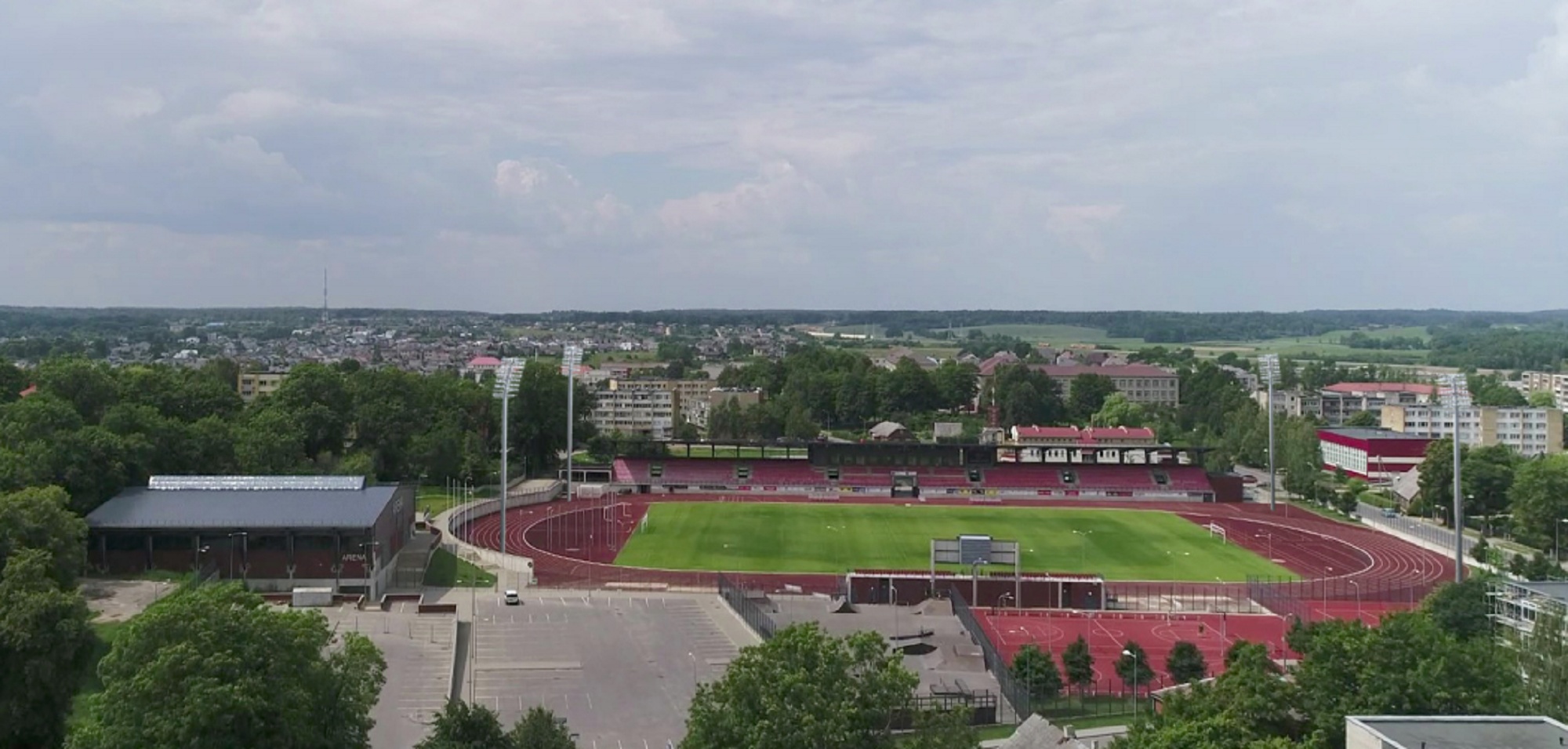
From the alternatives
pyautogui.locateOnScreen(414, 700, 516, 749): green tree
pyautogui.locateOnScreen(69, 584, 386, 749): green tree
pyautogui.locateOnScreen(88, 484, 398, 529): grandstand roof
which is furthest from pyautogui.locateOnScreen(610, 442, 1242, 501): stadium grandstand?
pyautogui.locateOnScreen(414, 700, 516, 749): green tree

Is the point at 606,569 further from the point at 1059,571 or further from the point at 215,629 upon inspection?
the point at 215,629

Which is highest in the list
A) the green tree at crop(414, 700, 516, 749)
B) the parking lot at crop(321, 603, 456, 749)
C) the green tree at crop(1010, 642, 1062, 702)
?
the green tree at crop(414, 700, 516, 749)

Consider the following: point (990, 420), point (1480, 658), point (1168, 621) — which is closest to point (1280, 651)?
point (1168, 621)

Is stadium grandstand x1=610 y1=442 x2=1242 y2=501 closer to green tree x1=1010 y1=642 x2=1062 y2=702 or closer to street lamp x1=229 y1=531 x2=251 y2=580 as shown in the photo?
street lamp x1=229 y1=531 x2=251 y2=580

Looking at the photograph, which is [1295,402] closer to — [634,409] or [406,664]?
[634,409]

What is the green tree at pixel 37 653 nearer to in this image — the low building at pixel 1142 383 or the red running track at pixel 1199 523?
the red running track at pixel 1199 523

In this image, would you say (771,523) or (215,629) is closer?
(215,629)
